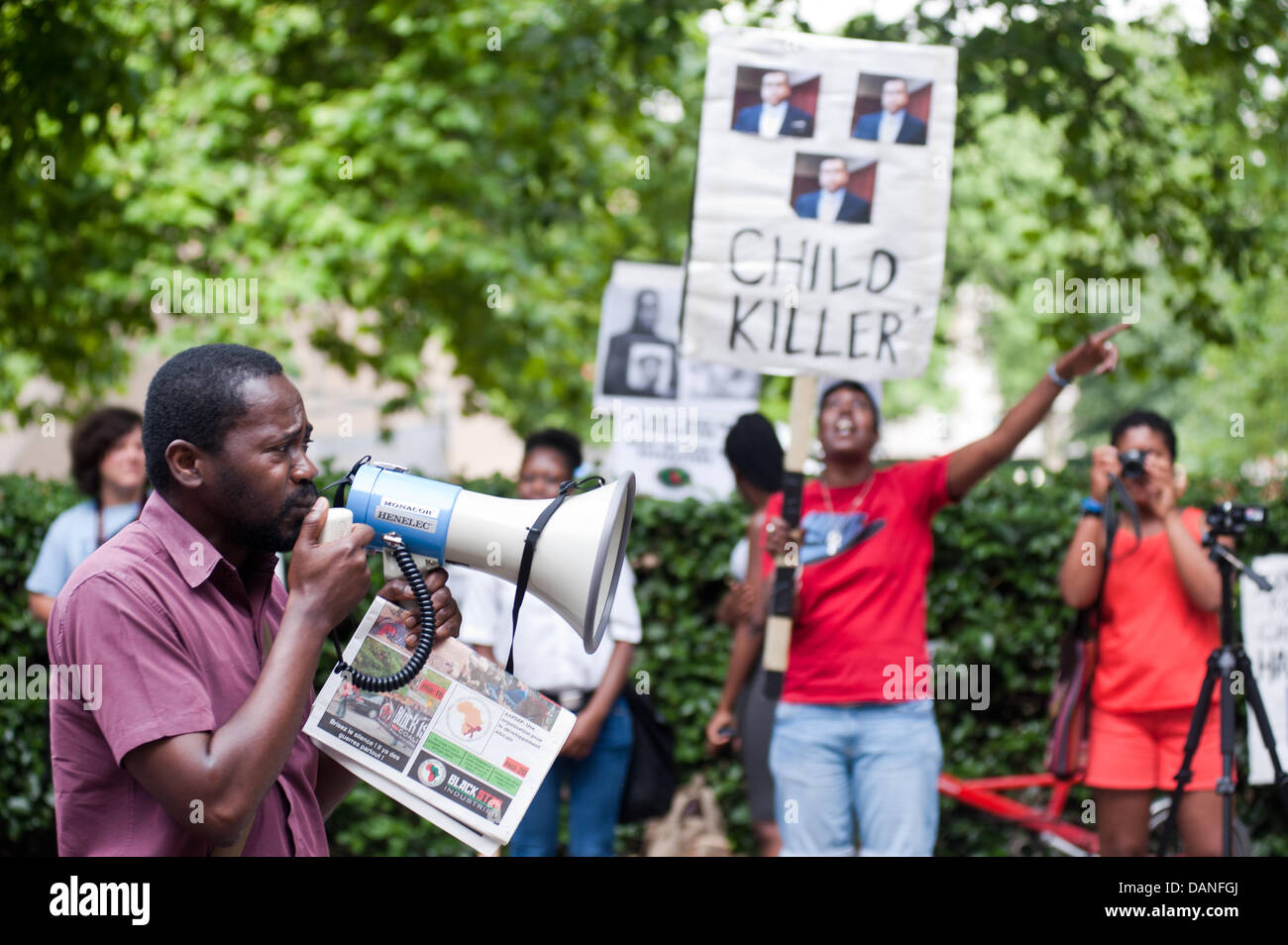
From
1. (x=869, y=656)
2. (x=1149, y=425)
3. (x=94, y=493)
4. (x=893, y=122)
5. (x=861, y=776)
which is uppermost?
(x=893, y=122)

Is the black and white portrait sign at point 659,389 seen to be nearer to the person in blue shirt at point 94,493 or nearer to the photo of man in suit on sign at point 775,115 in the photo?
the photo of man in suit on sign at point 775,115

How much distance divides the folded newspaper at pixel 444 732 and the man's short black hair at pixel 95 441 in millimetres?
3256

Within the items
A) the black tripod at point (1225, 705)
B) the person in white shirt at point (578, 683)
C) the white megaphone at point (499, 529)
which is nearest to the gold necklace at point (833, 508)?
the person in white shirt at point (578, 683)

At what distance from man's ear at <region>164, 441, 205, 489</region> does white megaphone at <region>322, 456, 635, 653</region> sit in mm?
250

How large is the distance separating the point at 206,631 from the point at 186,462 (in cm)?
28

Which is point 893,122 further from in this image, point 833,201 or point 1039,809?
point 1039,809

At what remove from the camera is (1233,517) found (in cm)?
Answer: 448

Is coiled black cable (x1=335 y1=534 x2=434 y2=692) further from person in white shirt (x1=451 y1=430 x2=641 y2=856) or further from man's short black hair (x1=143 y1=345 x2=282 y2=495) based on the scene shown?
person in white shirt (x1=451 y1=430 x2=641 y2=856)

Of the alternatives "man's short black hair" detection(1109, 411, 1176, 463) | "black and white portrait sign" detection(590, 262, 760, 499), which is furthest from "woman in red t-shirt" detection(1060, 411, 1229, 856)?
"black and white portrait sign" detection(590, 262, 760, 499)

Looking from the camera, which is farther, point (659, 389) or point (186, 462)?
point (659, 389)

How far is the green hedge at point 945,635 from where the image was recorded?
5957 millimetres

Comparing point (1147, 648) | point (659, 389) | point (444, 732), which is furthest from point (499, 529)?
point (659, 389)

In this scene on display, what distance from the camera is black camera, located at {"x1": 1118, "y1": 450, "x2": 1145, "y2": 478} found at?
182 inches

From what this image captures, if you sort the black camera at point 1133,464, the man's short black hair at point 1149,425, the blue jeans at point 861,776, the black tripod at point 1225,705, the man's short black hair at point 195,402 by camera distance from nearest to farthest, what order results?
the man's short black hair at point 195,402 < the blue jeans at point 861,776 < the black tripod at point 1225,705 < the black camera at point 1133,464 < the man's short black hair at point 1149,425
